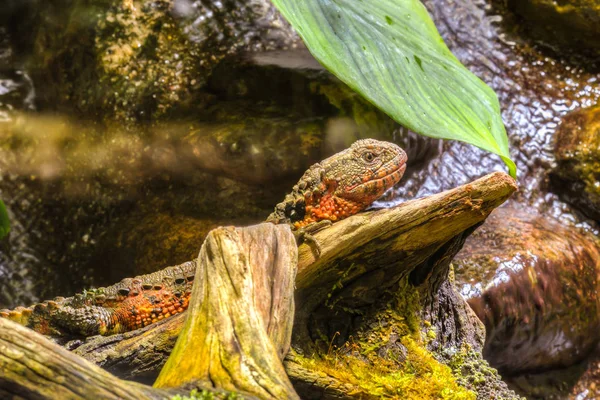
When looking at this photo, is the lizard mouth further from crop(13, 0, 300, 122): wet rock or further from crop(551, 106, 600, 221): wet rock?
crop(551, 106, 600, 221): wet rock

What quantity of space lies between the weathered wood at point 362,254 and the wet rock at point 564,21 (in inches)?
115

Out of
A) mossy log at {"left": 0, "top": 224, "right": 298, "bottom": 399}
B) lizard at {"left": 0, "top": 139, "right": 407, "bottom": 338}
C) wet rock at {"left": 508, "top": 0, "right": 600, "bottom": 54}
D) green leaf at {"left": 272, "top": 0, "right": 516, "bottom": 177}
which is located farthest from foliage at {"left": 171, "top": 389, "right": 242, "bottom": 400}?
wet rock at {"left": 508, "top": 0, "right": 600, "bottom": 54}

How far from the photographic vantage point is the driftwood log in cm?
151

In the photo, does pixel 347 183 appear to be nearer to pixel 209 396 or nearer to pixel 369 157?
pixel 369 157

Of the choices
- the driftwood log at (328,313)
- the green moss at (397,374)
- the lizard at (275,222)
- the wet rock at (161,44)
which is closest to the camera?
the driftwood log at (328,313)

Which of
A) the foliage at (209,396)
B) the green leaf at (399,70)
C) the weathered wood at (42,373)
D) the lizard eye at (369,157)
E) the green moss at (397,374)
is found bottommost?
the green moss at (397,374)

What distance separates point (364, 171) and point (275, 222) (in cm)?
40

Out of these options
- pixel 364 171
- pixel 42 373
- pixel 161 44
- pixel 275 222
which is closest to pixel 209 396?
pixel 42 373

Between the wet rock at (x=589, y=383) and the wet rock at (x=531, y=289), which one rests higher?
the wet rock at (x=531, y=289)

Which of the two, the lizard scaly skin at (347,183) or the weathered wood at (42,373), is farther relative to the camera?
the lizard scaly skin at (347,183)

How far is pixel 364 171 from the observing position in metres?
2.53

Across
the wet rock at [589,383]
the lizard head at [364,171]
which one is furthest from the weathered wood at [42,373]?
the wet rock at [589,383]

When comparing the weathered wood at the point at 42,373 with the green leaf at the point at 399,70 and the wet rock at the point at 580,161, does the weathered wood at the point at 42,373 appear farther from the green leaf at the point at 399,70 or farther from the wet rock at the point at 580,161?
the wet rock at the point at 580,161

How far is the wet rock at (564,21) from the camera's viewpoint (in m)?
4.42
